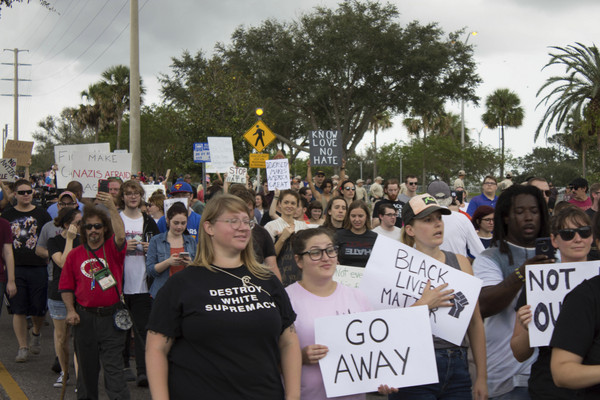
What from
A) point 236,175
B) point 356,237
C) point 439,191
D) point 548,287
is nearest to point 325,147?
point 236,175

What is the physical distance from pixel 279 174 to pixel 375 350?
850cm

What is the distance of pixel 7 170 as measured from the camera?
1325cm

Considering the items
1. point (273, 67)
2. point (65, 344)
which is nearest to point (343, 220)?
point (65, 344)

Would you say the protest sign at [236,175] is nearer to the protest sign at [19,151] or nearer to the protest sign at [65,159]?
the protest sign at [19,151]

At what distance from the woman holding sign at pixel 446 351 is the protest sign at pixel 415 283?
0.20 feet

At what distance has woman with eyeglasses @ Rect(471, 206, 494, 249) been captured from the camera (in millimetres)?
7477

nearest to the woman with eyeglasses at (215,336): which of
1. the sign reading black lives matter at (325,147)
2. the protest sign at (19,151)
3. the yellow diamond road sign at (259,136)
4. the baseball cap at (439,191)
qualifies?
the baseball cap at (439,191)

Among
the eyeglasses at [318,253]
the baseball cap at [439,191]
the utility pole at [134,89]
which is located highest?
the utility pole at [134,89]

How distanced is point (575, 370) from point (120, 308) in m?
4.42

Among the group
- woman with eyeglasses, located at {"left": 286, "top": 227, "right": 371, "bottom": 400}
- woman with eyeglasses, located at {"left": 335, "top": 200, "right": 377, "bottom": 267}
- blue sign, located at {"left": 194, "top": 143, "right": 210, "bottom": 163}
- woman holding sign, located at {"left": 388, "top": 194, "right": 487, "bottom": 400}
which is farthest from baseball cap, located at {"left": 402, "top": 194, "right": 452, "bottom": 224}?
blue sign, located at {"left": 194, "top": 143, "right": 210, "bottom": 163}

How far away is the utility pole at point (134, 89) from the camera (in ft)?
58.2

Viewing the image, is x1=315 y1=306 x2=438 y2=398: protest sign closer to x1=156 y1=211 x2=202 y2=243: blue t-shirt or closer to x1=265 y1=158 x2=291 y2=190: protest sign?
x1=156 y1=211 x2=202 y2=243: blue t-shirt

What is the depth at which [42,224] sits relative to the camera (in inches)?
344

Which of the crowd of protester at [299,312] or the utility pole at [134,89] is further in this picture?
the utility pole at [134,89]
